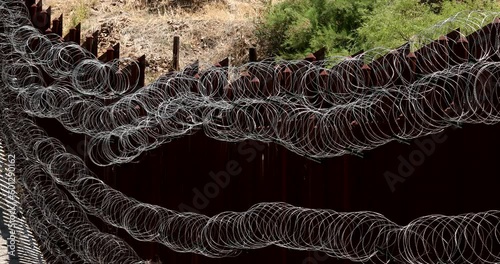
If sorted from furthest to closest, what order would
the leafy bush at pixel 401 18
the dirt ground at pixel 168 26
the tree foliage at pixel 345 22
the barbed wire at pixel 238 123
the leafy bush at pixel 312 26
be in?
the dirt ground at pixel 168 26, the leafy bush at pixel 312 26, the tree foliage at pixel 345 22, the leafy bush at pixel 401 18, the barbed wire at pixel 238 123

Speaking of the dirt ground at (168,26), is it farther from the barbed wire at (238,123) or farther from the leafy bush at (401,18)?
the barbed wire at (238,123)

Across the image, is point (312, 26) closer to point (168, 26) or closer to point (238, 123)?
point (168, 26)

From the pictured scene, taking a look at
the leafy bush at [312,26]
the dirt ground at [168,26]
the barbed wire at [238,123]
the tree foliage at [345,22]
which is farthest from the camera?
the dirt ground at [168,26]

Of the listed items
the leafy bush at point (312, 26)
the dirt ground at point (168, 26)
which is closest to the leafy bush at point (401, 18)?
the leafy bush at point (312, 26)

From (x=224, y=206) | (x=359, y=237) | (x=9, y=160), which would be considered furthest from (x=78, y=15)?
(x=359, y=237)

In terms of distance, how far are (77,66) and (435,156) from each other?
362 centimetres

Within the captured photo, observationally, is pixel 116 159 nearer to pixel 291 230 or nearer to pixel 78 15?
pixel 291 230

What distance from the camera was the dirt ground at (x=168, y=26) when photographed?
20000 millimetres

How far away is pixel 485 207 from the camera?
162 inches

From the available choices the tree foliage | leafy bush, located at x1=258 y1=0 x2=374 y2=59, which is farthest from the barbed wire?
leafy bush, located at x1=258 y1=0 x2=374 y2=59

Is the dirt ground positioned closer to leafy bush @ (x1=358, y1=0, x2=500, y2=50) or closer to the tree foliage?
the tree foliage

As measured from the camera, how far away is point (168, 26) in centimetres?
2089

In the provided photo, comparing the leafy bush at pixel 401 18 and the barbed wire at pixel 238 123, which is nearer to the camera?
the barbed wire at pixel 238 123

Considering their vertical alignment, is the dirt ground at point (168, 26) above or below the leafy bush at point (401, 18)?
below
